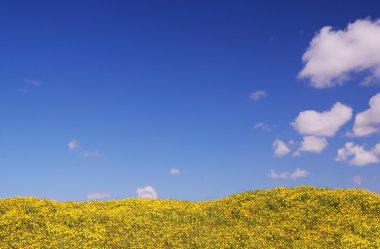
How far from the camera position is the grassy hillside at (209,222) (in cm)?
3216

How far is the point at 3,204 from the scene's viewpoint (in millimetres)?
38344

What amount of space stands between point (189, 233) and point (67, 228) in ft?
31.5

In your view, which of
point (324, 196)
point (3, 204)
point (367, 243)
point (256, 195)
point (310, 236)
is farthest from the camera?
point (256, 195)

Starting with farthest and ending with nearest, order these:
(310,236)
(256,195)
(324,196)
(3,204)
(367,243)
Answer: (256,195) → (324,196) → (3,204) → (310,236) → (367,243)

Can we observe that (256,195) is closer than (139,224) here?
No

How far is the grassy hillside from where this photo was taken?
105ft

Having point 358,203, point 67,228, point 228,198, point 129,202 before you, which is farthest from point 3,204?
point 358,203

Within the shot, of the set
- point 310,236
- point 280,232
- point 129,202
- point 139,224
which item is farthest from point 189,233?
point 129,202

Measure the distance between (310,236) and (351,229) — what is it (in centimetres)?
372

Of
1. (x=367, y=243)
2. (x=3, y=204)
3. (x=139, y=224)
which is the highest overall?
(x=3, y=204)

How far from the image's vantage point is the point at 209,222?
3781cm

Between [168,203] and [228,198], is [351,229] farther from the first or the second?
[168,203]

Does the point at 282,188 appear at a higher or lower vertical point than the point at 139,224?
higher

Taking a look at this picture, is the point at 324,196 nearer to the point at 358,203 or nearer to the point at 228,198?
the point at 358,203
